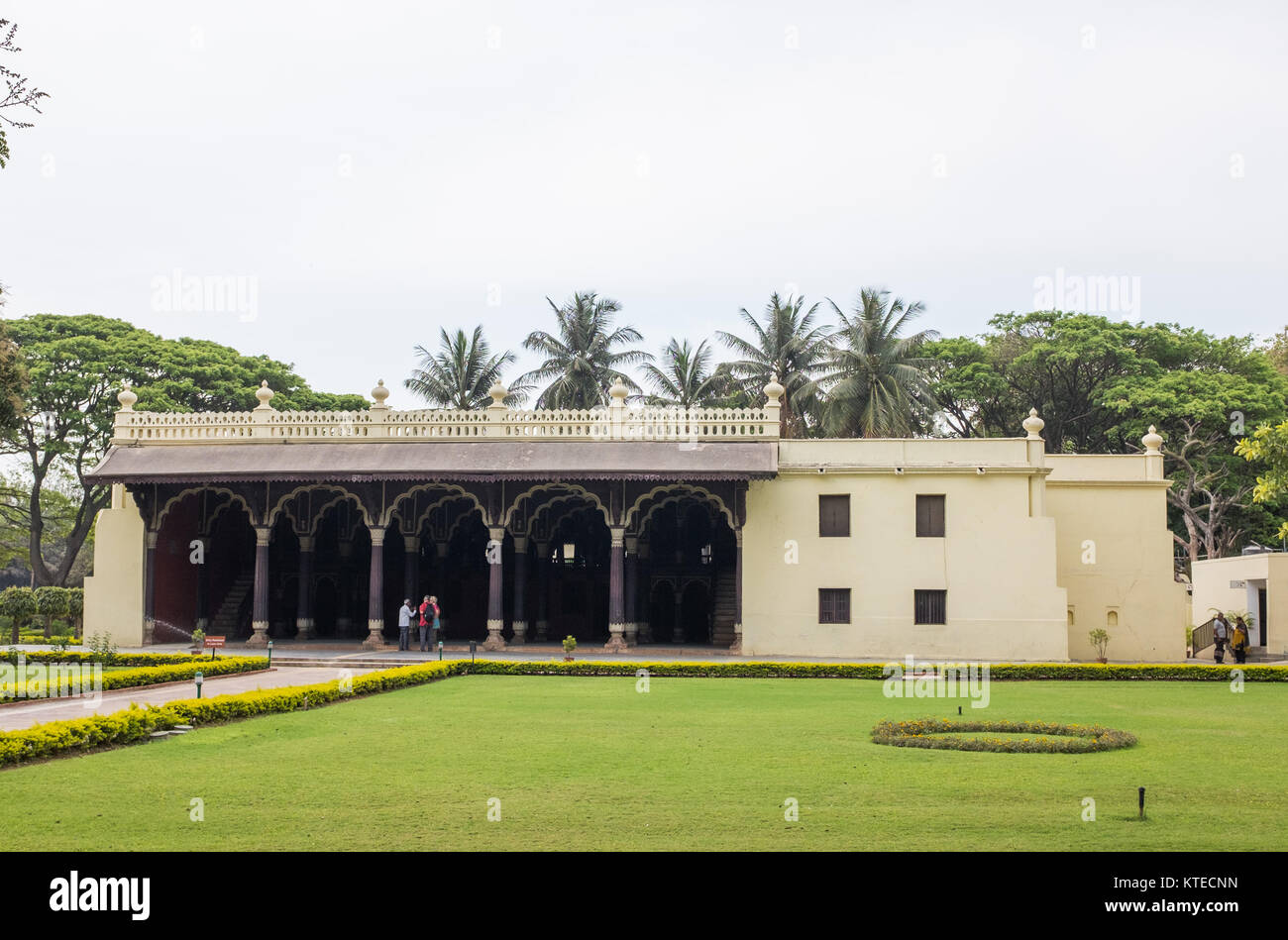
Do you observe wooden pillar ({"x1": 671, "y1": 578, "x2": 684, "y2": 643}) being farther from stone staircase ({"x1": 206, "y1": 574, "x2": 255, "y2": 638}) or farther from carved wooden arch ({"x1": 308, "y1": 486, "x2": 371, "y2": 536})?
stone staircase ({"x1": 206, "y1": 574, "x2": 255, "y2": 638})

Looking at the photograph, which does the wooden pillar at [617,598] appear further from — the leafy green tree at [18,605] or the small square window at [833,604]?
the leafy green tree at [18,605]

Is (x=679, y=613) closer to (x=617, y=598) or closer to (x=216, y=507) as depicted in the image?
(x=617, y=598)

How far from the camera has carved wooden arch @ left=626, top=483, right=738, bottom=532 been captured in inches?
1138

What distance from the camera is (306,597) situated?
31484 millimetres

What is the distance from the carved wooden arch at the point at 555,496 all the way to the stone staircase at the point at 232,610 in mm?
8286

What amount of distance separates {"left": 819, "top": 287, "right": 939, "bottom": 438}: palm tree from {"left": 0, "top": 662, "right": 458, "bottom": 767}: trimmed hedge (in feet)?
84.7

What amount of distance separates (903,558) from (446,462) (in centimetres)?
1063

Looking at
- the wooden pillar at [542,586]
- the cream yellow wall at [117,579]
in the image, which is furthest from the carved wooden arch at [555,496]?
the cream yellow wall at [117,579]

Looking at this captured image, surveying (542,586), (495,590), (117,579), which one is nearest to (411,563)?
(495,590)

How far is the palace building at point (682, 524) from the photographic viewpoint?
28.3 metres

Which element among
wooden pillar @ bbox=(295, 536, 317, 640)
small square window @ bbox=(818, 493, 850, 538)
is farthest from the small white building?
wooden pillar @ bbox=(295, 536, 317, 640)
